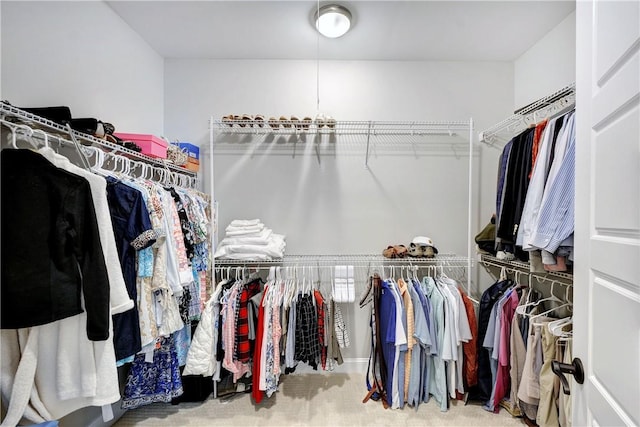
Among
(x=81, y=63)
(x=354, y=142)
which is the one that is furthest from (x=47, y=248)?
(x=354, y=142)

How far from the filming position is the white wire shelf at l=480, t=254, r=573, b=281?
139 centimetres

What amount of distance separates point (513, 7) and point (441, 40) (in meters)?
0.44

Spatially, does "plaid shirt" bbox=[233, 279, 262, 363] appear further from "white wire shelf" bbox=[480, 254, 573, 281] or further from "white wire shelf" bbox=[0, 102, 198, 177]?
"white wire shelf" bbox=[480, 254, 573, 281]

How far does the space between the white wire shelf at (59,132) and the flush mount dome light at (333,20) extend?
1.41 metres

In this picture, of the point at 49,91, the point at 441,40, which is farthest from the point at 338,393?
the point at 441,40

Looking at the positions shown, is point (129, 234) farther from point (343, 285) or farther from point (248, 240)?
point (343, 285)

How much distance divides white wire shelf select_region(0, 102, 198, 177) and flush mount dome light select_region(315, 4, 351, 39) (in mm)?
1413

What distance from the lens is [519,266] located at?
1755mm

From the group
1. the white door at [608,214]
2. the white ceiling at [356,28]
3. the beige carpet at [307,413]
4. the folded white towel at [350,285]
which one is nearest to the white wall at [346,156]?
the white ceiling at [356,28]

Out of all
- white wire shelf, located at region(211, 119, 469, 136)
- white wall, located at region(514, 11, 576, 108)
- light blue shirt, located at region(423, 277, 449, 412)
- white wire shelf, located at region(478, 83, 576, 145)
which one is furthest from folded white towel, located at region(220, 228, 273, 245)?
white wall, located at region(514, 11, 576, 108)

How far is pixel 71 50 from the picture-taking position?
146 centimetres

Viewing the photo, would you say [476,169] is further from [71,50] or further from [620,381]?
[71,50]

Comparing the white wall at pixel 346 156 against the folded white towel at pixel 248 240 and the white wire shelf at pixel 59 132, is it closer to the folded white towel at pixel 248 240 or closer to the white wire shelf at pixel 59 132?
the folded white towel at pixel 248 240

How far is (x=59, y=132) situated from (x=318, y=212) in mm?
1630
